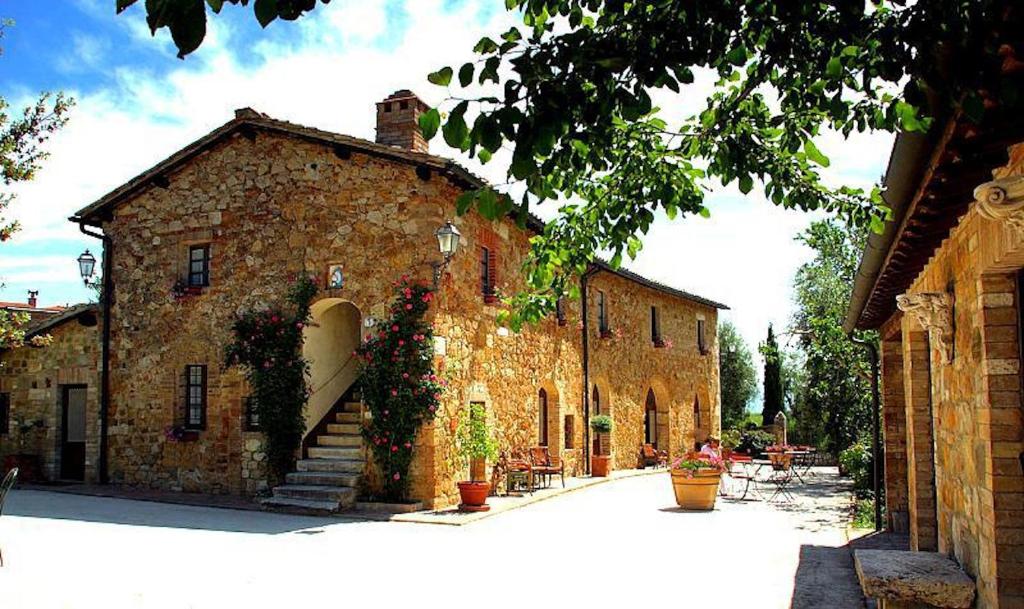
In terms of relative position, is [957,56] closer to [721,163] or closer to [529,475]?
[721,163]

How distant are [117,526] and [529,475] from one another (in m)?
6.34

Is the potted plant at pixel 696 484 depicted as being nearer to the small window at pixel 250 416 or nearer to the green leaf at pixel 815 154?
the small window at pixel 250 416

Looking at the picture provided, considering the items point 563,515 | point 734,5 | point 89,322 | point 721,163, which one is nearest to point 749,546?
point 563,515

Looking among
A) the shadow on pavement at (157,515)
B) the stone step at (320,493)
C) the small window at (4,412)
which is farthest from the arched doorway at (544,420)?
the small window at (4,412)

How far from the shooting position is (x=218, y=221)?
13508mm

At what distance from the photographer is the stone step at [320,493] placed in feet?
37.3

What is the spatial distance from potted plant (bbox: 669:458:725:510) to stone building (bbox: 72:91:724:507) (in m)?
3.10

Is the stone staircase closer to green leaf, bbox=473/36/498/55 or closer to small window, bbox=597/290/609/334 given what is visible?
small window, bbox=597/290/609/334

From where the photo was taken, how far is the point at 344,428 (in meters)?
12.8

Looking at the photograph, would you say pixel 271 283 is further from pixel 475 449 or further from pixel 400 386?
pixel 475 449

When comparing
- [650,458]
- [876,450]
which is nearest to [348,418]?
[876,450]

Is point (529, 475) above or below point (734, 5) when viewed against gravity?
below

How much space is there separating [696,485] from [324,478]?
5.55 m

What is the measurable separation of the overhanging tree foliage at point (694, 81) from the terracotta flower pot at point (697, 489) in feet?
27.1
